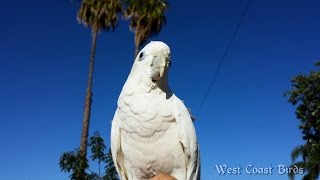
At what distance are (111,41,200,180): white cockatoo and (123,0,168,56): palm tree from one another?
13432 millimetres

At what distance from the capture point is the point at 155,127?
4.34 meters

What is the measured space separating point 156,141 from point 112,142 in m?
0.56

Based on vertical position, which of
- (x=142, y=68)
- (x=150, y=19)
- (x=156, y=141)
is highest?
(x=150, y=19)

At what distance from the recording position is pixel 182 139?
441 cm

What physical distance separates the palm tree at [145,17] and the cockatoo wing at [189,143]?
44.4 feet

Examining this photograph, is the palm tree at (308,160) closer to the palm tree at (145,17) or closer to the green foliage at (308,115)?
the green foliage at (308,115)

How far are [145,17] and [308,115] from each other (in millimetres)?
11094

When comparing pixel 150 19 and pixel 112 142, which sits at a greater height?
pixel 150 19

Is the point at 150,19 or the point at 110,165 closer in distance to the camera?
the point at 110,165

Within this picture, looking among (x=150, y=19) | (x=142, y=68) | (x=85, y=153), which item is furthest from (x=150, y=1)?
(x=142, y=68)

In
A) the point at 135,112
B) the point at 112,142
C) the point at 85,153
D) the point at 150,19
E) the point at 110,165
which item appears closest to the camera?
the point at 135,112

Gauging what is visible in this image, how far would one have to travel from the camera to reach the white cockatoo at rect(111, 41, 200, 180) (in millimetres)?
4355

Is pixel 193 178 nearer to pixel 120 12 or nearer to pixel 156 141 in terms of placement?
pixel 156 141

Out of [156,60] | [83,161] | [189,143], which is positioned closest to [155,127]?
[189,143]
